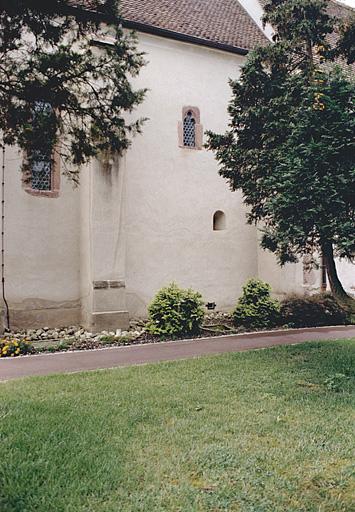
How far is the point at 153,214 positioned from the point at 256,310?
148 inches

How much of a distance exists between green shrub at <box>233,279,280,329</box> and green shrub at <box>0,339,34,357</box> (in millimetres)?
5232

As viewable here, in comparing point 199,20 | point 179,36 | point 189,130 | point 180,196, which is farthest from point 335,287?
point 199,20

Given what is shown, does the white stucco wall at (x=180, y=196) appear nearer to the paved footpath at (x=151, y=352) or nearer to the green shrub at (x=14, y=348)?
the paved footpath at (x=151, y=352)

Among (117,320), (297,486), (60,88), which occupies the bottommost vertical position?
(297,486)

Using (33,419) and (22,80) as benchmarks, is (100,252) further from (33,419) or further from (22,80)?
(33,419)

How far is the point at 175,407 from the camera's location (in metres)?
4.68

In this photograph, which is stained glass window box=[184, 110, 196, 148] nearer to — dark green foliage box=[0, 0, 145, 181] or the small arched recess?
the small arched recess

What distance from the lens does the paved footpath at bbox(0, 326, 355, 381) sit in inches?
268

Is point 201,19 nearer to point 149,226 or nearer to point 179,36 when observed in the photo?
point 179,36

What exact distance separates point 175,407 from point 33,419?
1.45 metres

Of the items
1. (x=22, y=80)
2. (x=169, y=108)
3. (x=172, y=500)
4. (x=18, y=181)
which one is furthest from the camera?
(x=169, y=108)

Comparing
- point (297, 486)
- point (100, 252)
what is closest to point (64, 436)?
point (297, 486)

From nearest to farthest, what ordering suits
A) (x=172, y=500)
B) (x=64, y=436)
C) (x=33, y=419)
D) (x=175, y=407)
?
(x=172, y=500)
(x=64, y=436)
(x=33, y=419)
(x=175, y=407)

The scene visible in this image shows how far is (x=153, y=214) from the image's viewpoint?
11.9 meters
